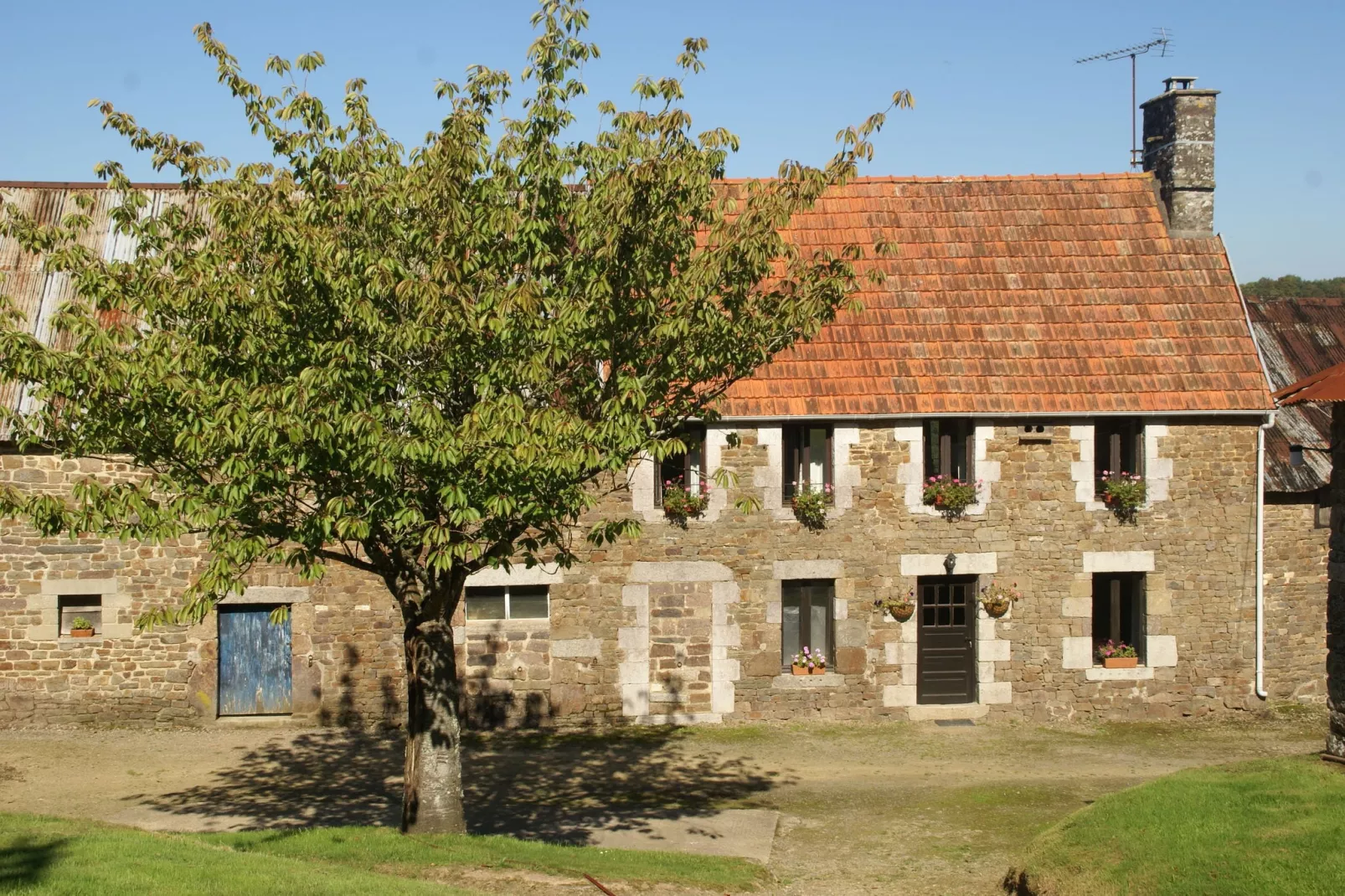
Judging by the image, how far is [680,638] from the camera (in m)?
17.8

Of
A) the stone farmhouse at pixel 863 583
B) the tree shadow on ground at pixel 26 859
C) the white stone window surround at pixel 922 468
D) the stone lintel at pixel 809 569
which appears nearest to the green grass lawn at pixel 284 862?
the tree shadow on ground at pixel 26 859

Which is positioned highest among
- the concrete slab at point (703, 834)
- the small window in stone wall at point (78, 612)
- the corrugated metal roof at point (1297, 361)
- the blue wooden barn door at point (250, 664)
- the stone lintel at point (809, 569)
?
the corrugated metal roof at point (1297, 361)

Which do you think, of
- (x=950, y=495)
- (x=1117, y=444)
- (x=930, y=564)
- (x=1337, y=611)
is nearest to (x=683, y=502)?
(x=930, y=564)

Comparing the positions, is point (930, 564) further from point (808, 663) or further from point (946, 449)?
point (808, 663)

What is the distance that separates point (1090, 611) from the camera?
18.1 m

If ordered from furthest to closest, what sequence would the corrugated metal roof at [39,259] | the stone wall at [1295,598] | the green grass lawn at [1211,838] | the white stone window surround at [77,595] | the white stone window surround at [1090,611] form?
the corrugated metal roof at [39,259] < the stone wall at [1295,598] < the white stone window surround at [1090,611] < the white stone window surround at [77,595] < the green grass lawn at [1211,838]

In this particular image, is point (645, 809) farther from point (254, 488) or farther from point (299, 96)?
point (299, 96)

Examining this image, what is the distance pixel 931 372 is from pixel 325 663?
8.93m

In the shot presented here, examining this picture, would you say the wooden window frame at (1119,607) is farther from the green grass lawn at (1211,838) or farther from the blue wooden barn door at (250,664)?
the blue wooden barn door at (250,664)

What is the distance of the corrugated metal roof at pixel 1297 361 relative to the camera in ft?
61.9

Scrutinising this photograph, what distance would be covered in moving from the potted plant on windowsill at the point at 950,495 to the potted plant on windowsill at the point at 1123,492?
1757 millimetres

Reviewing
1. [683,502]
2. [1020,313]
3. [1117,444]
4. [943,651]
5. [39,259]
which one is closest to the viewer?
[683,502]

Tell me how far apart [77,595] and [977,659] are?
39.0 ft

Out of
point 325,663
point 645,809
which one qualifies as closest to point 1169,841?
point 645,809
